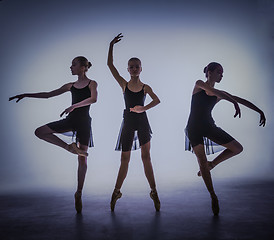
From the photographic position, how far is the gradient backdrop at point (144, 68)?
18.8ft

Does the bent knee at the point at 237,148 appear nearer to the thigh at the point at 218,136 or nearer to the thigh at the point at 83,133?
the thigh at the point at 218,136

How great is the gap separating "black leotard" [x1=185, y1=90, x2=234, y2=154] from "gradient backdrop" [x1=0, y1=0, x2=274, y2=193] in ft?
7.35

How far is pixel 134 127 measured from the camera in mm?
3629

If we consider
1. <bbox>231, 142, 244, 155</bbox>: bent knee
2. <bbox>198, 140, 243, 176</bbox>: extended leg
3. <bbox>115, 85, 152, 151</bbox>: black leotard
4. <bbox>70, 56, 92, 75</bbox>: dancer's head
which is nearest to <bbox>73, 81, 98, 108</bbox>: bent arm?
<bbox>70, 56, 92, 75</bbox>: dancer's head

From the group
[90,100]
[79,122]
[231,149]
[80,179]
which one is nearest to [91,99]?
[90,100]

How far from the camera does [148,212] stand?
11.5 ft

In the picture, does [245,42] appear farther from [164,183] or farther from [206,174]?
[206,174]

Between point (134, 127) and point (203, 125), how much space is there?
0.76 metres

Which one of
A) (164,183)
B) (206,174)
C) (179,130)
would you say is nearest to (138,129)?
(206,174)

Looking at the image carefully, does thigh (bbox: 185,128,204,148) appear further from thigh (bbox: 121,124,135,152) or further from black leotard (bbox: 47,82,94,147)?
black leotard (bbox: 47,82,94,147)

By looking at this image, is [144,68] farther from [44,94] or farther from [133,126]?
[44,94]

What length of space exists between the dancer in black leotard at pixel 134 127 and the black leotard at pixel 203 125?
1.41 feet

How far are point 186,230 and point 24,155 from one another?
12.3ft

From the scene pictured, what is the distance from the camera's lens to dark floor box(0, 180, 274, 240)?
2758 mm
